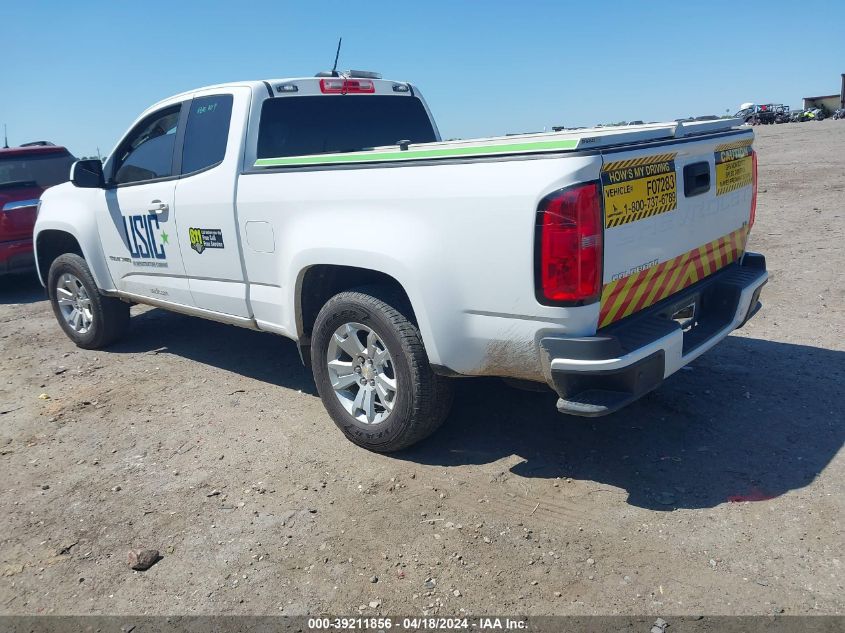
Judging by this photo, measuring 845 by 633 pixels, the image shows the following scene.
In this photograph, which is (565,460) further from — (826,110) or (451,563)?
(826,110)

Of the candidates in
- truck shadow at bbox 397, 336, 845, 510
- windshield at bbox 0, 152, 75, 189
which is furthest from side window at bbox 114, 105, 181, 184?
windshield at bbox 0, 152, 75, 189

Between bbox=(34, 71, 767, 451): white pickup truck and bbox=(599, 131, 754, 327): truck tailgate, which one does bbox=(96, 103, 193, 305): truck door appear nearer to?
bbox=(34, 71, 767, 451): white pickup truck

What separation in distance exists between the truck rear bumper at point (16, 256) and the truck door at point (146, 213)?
3.59m

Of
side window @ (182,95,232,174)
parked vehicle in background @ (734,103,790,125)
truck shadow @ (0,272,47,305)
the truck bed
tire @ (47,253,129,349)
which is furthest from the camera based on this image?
parked vehicle in background @ (734,103,790,125)

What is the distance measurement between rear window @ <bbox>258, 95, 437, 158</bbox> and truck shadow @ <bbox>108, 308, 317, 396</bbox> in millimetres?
1722

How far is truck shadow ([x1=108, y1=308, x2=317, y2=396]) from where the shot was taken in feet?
17.7

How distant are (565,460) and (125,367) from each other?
3.87 m

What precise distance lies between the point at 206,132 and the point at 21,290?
6.37 metres

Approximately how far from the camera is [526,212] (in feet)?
9.64

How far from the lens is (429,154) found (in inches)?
132

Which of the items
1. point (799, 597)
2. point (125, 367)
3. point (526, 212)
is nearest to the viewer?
point (799, 597)

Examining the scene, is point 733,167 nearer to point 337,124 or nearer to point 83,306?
point 337,124

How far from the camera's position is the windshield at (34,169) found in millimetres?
8695

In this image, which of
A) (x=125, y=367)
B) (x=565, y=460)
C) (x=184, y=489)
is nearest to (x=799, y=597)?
(x=565, y=460)
